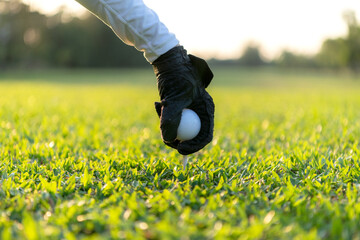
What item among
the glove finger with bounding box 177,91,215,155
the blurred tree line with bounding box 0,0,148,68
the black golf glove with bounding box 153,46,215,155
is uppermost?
the blurred tree line with bounding box 0,0,148,68

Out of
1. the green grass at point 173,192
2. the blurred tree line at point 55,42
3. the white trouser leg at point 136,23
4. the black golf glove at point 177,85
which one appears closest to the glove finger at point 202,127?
the black golf glove at point 177,85

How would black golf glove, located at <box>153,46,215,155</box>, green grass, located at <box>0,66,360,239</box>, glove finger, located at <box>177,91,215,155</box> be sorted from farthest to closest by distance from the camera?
1. glove finger, located at <box>177,91,215,155</box>
2. black golf glove, located at <box>153,46,215,155</box>
3. green grass, located at <box>0,66,360,239</box>

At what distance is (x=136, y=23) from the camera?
1675 millimetres

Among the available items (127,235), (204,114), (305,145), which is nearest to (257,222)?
(127,235)

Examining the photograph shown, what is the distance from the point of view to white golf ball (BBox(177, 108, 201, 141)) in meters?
1.83

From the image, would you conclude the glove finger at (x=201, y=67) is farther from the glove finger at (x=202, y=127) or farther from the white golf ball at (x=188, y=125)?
the white golf ball at (x=188, y=125)

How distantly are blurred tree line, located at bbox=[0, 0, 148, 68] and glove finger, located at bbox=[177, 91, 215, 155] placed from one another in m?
34.9

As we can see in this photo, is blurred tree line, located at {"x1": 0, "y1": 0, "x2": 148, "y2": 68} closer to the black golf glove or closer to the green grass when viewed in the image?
the green grass

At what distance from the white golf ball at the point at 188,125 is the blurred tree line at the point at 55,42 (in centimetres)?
3491

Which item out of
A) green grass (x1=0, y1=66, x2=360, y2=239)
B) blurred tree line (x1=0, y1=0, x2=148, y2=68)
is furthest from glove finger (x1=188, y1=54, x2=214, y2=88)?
blurred tree line (x1=0, y1=0, x2=148, y2=68)

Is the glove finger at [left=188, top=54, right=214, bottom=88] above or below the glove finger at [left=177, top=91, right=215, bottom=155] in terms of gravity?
above

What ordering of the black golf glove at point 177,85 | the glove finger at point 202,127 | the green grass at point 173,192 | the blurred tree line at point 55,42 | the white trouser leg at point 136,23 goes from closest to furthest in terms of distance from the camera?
the green grass at point 173,192
the white trouser leg at point 136,23
the black golf glove at point 177,85
the glove finger at point 202,127
the blurred tree line at point 55,42

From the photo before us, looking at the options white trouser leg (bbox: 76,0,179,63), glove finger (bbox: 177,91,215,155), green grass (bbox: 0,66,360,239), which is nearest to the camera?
green grass (bbox: 0,66,360,239)

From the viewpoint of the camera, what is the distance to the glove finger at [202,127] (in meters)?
1.93
